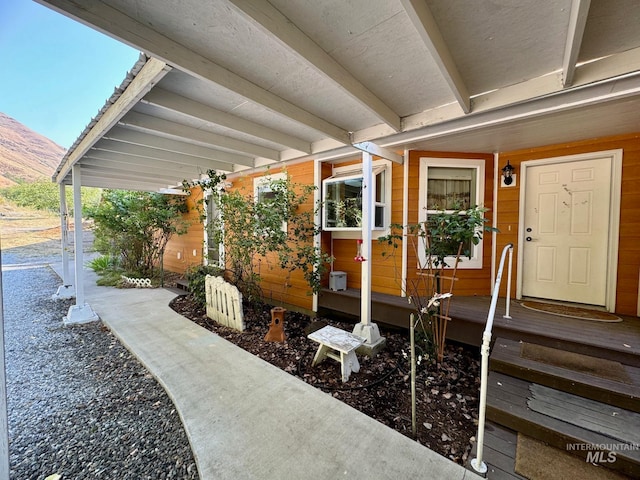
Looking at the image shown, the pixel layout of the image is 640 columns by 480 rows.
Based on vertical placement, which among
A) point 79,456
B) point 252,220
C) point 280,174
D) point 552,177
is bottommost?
point 79,456

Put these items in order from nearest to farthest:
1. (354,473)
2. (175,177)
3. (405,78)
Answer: (354,473) → (405,78) → (175,177)

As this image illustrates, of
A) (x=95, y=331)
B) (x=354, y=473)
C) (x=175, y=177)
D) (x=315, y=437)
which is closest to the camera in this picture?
(x=354, y=473)

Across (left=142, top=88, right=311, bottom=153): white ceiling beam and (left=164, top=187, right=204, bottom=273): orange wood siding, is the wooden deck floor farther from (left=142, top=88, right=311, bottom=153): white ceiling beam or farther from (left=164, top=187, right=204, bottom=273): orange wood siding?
(left=164, top=187, right=204, bottom=273): orange wood siding

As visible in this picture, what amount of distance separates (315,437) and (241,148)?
11.9ft

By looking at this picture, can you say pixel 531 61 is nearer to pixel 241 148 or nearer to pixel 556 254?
pixel 556 254

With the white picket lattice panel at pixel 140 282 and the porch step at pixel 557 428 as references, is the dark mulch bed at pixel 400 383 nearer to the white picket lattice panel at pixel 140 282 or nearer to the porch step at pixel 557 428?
the porch step at pixel 557 428

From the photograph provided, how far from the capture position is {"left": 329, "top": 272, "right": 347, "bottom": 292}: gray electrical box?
13.3 feet

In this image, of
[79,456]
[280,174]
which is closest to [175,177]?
[280,174]

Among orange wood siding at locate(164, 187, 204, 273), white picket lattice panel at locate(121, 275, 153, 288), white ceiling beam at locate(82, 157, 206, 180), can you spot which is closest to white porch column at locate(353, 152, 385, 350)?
white ceiling beam at locate(82, 157, 206, 180)

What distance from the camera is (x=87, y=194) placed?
11531 millimetres

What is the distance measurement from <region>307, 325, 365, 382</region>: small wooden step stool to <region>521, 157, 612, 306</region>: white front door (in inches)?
110

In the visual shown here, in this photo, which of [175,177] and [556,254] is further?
[175,177]

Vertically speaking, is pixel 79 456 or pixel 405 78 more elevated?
pixel 405 78

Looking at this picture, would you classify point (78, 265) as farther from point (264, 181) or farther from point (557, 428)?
point (557, 428)
